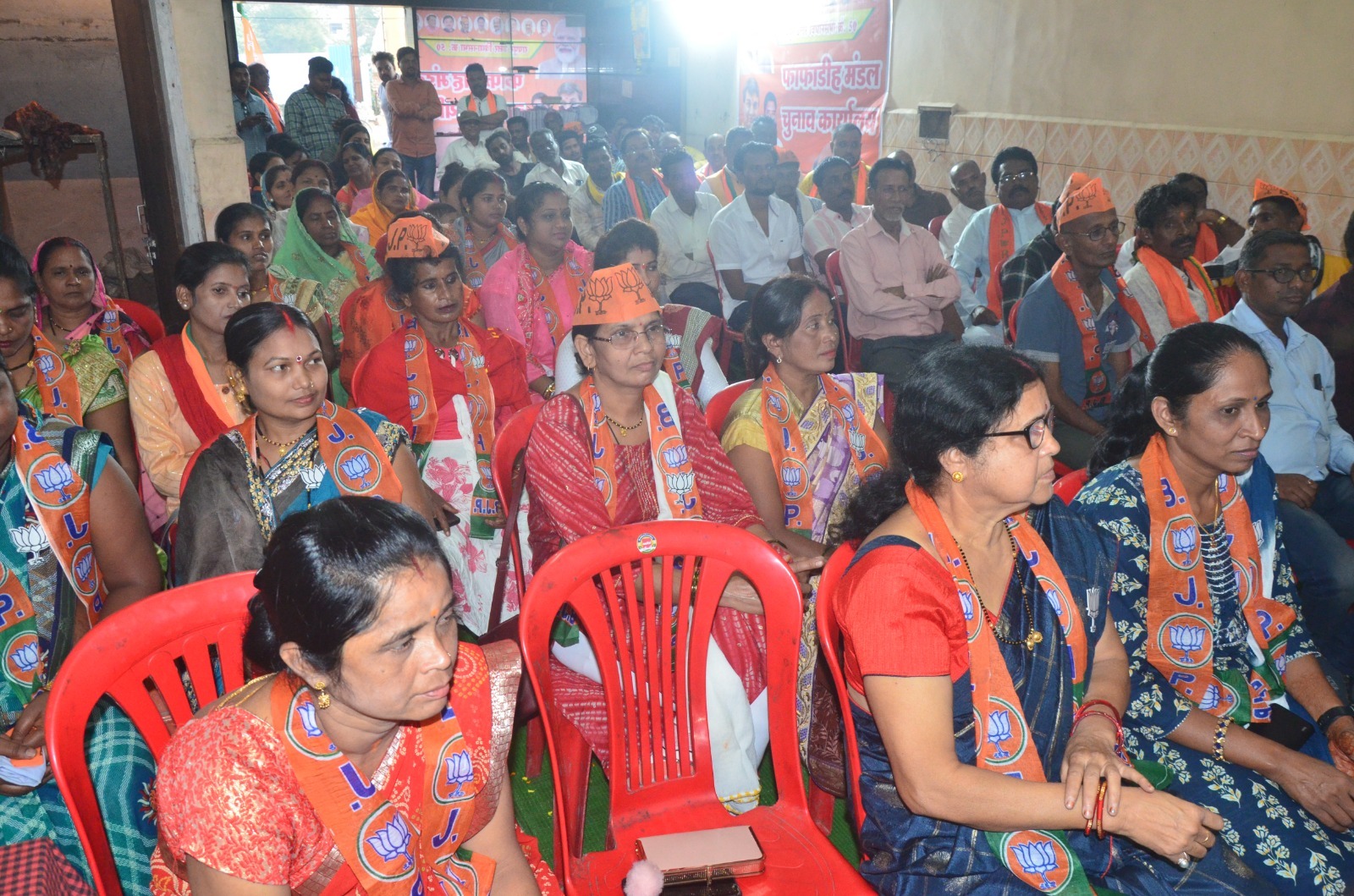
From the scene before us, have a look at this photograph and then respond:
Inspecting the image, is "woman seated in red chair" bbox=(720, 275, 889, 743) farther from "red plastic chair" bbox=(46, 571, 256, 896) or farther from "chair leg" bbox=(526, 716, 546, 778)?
"red plastic chair" bbox=(46, 571, 256, 896)

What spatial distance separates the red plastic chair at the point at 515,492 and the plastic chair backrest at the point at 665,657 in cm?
72

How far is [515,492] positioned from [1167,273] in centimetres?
298

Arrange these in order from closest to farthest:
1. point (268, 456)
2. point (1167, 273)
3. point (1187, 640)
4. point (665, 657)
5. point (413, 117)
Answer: point (665, 657)
point (1187, 640)
point (268, 456)
point (1167, 273)
point (413, 117)

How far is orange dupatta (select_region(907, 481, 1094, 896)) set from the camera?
1.64 meters

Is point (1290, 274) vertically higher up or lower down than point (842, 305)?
higher up

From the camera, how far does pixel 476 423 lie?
3.72 meters

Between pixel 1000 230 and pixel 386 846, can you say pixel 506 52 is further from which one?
pixel 386 846

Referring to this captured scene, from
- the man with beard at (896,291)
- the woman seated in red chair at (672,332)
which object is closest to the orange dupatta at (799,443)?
the woman seated in red chair at (672,332)

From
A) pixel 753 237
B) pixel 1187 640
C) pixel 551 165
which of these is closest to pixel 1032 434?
pixel 1187 640

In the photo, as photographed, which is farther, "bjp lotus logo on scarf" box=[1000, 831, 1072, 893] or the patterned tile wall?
the patterned tile wall

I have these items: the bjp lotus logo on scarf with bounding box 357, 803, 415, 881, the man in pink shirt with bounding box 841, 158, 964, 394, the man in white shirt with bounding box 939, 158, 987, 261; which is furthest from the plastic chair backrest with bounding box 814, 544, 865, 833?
the man in white shirt with bounding box 939, 158, 987, 261

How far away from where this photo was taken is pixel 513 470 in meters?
2.83

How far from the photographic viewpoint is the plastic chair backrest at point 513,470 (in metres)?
2.75

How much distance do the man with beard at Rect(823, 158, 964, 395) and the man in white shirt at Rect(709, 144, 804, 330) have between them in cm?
83
